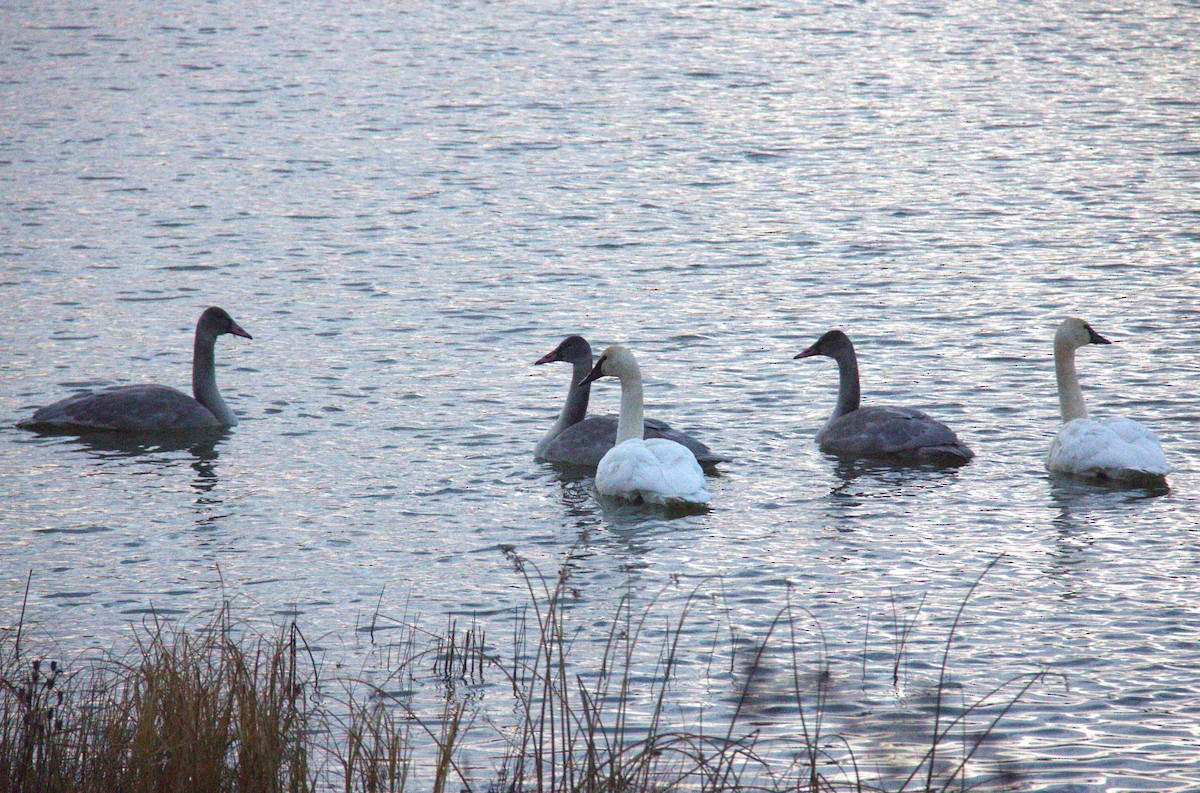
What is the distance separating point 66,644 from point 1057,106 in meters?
21.4

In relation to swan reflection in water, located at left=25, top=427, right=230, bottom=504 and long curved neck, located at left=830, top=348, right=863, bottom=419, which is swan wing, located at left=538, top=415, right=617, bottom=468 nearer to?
long curved neck, located at left=830, top=348, right=863, bottom=419

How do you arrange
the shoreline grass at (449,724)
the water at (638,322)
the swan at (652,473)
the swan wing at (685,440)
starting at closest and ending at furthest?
the shoreline grass at (449,724)
the water at (638,322)
the swan at (652,473)
the swan wing at (685,440)

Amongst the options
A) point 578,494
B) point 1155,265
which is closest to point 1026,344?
point 1155,265

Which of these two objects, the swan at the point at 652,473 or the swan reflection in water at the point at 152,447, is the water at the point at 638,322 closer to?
the swan reflection in water at the point at 152,447

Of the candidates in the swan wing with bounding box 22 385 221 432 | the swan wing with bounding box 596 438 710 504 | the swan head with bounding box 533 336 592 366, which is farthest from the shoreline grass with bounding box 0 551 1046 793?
the swan wing with bounding box 22 385 221 432

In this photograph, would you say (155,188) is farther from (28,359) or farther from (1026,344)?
(1026,344)

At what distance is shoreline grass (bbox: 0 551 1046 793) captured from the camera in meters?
5.37

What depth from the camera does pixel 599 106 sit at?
2688cm

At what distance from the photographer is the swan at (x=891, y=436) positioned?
1118cm

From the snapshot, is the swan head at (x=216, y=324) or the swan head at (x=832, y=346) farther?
the swan head at (x=216, y=324)

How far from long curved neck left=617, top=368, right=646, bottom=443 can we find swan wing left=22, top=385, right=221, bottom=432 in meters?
3.31

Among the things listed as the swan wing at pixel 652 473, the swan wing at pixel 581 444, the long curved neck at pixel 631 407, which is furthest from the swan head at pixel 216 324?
the swan wing at pixel 652 473

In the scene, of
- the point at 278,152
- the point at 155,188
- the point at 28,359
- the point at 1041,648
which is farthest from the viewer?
the point at 278,152

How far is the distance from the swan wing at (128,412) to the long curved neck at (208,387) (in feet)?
0.27
